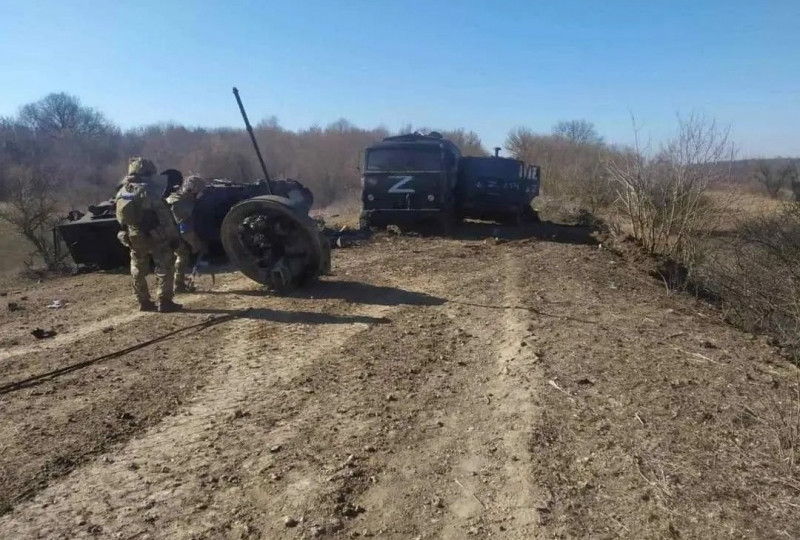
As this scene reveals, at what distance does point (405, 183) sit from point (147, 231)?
801 centimetres

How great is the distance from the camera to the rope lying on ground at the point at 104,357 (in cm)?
501

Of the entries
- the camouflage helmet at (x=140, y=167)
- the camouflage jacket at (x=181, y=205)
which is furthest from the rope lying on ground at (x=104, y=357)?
the camouflage jacket at (x=181, y=205)

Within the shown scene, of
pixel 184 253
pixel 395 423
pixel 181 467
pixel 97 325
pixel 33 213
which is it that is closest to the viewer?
pixel 181 467

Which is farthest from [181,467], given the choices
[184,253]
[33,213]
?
[33,213]

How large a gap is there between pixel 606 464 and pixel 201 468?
2214 mm

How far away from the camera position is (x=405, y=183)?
14.7m

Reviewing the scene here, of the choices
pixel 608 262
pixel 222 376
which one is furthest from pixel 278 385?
pixel 608 262

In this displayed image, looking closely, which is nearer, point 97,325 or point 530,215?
point 97,325

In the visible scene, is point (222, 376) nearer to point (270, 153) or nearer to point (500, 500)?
point (500, 500)

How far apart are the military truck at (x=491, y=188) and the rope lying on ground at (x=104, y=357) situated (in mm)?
9947

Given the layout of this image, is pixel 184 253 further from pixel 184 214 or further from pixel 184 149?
pixel 184 149

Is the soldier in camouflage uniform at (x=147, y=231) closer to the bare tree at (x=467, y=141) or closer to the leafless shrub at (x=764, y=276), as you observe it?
the leafless shrub at (x=764, y=276)

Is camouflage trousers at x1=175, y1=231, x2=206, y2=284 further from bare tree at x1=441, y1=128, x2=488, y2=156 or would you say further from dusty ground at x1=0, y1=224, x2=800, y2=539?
bare tree at x1=441, y1=128, x2=488, y2=156

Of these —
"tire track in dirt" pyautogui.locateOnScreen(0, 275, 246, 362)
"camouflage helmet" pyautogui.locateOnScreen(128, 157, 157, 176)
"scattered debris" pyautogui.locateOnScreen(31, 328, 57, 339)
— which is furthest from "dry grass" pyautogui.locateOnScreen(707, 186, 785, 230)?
"scattered debris" pyautogui.locateOnScreen(31, 328, 57, 339)
